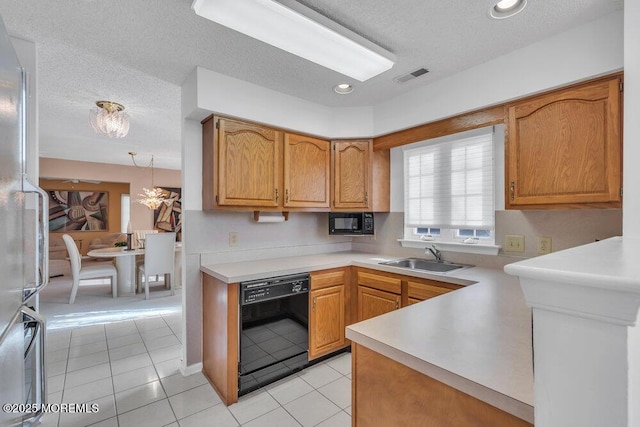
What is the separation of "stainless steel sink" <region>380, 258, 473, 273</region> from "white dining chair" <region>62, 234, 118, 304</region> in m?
4.35

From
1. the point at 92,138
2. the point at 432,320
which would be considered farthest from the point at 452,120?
the point at 92,138

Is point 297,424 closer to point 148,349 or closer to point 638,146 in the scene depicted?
point 148,349

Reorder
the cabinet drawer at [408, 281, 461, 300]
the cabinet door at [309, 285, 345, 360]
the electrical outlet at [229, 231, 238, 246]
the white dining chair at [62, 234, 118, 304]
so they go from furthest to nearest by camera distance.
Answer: the white dining chair at [62, 234, 118, 304] → the electrical outlet at [229, 231, 238, 246] → the cabinet door at [309, 285, 345, 360] → the cabinet drawer at [408, 281, 461, 300]

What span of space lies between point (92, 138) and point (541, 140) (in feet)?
18.5

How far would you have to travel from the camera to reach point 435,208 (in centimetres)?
278

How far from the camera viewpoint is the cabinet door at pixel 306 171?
104 inches

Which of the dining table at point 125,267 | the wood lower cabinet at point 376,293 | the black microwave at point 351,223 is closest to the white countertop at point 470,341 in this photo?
the wood lower cabinet at point 376,293

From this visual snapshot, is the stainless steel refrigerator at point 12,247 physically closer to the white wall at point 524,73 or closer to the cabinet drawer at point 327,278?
the cabinet drawer at point 327,278

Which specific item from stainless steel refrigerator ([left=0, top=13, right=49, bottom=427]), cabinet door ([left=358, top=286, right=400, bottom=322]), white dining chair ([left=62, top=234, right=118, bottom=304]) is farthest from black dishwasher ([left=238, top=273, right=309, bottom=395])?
white dining chair ([left=62, top=234, right=118, bottom=304])

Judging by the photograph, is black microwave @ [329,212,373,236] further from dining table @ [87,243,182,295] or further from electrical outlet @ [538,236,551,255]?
dining table @ [87,243,182,295]

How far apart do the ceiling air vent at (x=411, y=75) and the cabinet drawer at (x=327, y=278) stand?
1.68 meters

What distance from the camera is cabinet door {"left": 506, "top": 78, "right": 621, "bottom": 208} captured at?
159 centimetres

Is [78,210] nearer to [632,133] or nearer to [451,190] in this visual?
[451,190]

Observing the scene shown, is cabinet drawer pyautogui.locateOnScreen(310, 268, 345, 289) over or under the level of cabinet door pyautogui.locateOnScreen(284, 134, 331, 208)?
under
